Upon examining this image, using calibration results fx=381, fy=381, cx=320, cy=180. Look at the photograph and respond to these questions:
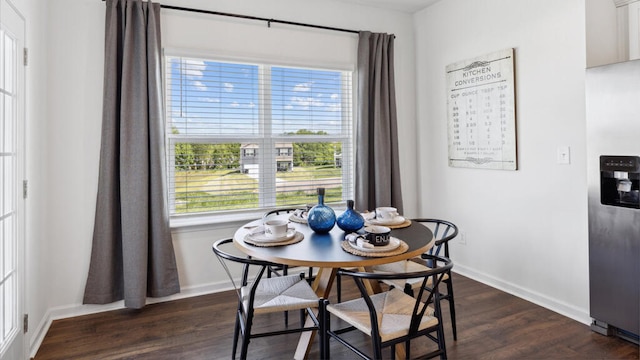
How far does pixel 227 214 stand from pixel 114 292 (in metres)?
1.08

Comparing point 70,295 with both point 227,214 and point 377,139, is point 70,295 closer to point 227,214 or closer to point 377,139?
point 227,214

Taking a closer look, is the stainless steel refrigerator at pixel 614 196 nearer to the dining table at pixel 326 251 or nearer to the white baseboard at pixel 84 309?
the dining table at pixel 326 251

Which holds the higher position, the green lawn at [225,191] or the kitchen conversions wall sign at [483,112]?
the kitchen conversions wall sign at [483,112]

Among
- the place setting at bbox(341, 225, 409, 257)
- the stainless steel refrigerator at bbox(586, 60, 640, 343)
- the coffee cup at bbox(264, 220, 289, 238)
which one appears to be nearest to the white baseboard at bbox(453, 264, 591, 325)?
the stainless steel refrigerator at bbox(586, 60, 640, 343)

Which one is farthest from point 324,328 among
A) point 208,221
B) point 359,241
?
point 208,221

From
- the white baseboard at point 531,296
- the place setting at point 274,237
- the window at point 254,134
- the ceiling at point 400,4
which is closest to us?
the place setting at point 274,237

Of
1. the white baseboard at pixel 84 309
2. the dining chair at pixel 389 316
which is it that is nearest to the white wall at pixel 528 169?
the dining chair at pixel 389 316

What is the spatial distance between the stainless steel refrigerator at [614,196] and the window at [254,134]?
6.98 feet

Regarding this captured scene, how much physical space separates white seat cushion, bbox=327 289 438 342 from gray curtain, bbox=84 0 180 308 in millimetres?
1752

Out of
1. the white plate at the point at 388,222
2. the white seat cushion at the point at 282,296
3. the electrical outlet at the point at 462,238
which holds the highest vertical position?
the white plate at the point at 388,222

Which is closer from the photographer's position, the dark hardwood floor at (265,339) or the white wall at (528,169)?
the dark hardwood floor at (265,339)

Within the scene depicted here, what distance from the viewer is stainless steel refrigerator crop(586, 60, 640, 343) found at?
2.23 meters

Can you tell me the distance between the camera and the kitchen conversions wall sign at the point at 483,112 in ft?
10.4

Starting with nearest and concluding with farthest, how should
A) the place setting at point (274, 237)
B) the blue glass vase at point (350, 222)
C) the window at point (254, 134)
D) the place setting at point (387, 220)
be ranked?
1. the place setting at point (274, 237)
2. the blue glass vase at point (350, 222)
3. the place setting at point (387, 220)
4. the window at point (254, 134)
